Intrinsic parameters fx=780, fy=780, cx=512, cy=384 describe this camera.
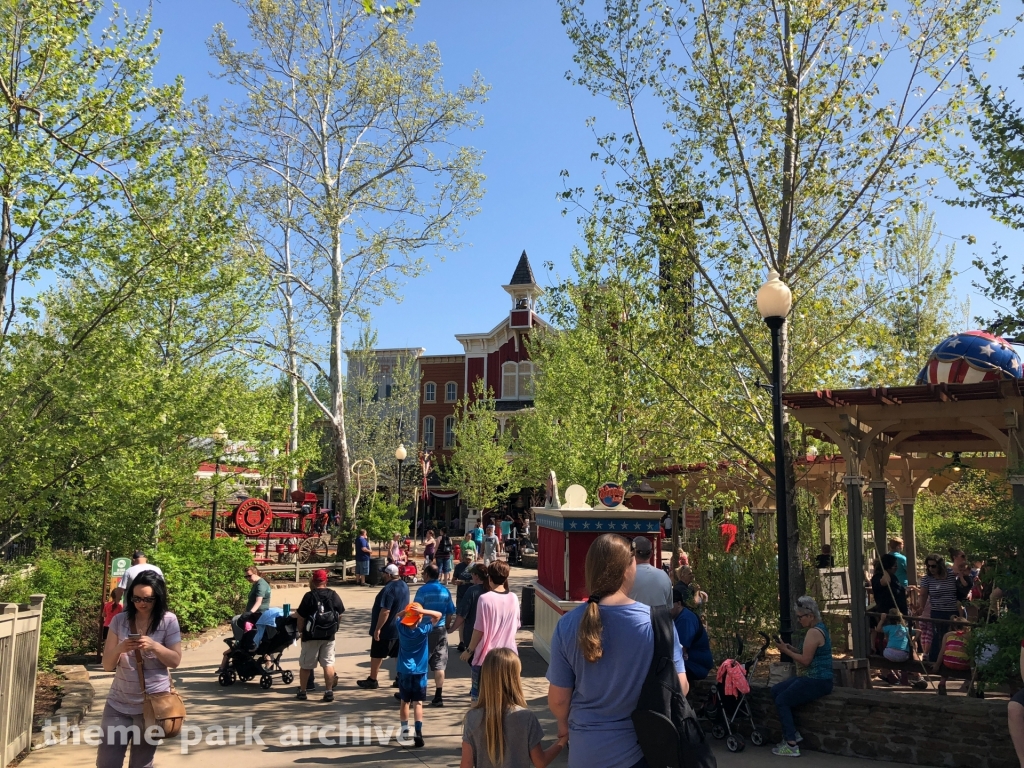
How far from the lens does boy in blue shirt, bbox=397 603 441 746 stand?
7129 millimetres

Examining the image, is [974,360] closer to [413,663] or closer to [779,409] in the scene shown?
[779,409]

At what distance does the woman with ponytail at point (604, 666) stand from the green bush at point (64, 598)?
8.00 meters

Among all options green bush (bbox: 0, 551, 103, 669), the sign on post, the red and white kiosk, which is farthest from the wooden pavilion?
green bush (bbox: 0, 551, 103, 669)

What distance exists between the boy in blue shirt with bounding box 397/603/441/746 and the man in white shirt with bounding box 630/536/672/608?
2.14 meters

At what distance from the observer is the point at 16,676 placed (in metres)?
6.19

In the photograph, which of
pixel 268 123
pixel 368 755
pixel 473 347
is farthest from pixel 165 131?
pixel 473 347

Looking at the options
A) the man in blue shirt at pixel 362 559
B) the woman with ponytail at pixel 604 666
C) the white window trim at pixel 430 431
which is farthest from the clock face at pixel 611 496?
the white window trim at pixel 430 431

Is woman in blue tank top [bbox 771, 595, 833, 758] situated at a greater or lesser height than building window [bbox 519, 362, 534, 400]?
lesser

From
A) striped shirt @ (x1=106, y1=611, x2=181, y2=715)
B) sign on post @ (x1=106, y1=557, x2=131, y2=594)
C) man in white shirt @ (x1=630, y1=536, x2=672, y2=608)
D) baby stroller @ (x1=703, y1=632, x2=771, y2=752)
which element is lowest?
baby stroller @ (x1=703, y1=632, x2=771, y2=752)

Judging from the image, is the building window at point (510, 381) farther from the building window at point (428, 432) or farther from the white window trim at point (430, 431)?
the building window at point (428, 432)

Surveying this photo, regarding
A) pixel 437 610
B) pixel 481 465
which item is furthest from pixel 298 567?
pixel 481 465

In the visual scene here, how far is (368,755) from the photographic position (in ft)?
22.2

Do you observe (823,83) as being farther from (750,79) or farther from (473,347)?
(473,347)

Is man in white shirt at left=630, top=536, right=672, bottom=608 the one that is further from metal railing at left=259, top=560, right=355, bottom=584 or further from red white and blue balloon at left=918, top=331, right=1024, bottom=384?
metal railing at left=259, top=560, right=355, bottom=584
